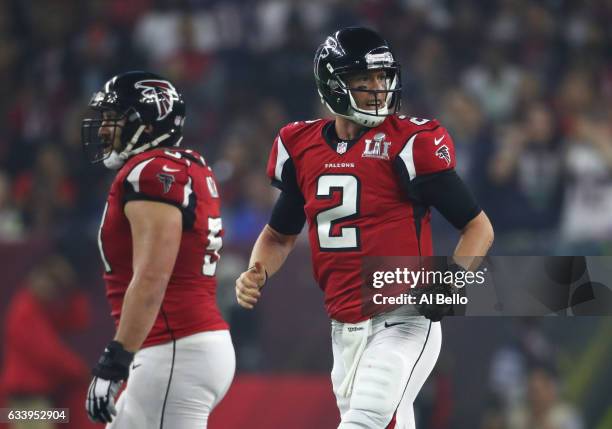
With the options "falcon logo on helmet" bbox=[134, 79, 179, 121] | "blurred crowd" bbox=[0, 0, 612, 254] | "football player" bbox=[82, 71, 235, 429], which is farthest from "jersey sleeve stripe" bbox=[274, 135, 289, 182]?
"blurred crowd" bbox=[0, 0, 612, 254]

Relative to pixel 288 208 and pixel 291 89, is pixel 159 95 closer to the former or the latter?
pixel 288 208

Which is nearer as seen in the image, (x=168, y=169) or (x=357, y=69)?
(x=168, y=169)

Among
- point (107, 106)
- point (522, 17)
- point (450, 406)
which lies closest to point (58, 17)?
point (522, 17)

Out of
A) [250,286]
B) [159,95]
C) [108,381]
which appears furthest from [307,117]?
[108,381]

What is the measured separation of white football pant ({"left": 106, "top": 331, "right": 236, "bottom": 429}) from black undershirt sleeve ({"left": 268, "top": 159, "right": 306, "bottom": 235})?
71 centimetres

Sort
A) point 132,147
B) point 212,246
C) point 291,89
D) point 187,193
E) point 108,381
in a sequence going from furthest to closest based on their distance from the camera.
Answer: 1. point 291,89
2. point 132,147
3. point 212,246
4. point 187,193
5. point 108,381

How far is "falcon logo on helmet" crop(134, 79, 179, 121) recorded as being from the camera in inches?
183

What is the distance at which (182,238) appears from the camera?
174 inches

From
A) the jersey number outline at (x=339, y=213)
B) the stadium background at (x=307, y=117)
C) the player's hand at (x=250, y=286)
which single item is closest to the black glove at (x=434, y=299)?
the jersey number outline at (x=339, y=213)

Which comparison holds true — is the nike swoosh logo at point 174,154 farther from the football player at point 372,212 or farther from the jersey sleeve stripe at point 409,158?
the jersey sleeve stripe at point 409,158

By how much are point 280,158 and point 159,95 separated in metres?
0.57

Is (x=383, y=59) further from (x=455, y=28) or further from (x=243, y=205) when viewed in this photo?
(x=455, y=28)

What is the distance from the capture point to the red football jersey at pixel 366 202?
4434 millimetres

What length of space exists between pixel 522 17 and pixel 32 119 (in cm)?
468
